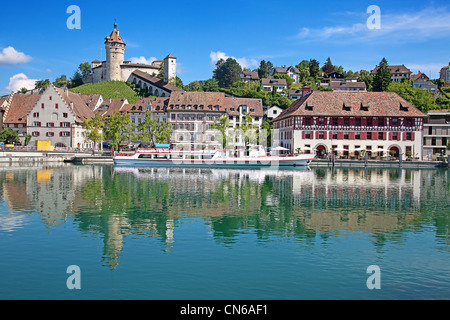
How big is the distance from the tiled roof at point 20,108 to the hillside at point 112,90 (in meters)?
36.0

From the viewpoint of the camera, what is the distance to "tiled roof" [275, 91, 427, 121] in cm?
8050

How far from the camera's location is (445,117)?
84938 mm

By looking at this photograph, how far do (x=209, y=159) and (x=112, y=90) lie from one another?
84.7 m

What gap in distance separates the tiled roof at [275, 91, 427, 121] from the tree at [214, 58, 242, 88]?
88.0 m

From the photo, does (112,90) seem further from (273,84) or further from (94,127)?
(273,84)

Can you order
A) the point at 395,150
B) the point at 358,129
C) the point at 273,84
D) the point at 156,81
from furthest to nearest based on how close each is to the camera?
the point at 273,84 → the point at 156,81 → the point at 395,150 → the point at 358,129

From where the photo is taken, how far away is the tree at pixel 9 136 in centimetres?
9281

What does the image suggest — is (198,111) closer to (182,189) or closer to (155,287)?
(182,189)

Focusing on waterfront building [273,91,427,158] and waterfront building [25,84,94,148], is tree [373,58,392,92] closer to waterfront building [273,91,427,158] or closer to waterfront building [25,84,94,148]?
waterfront building [273,91,427,158]

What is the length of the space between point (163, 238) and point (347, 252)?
8830mm

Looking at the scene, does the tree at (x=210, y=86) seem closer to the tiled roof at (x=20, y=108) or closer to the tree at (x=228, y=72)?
the tree at (x=228, y=72)

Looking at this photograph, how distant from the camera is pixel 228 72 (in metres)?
171

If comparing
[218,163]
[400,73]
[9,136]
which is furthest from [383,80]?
[9,136]
